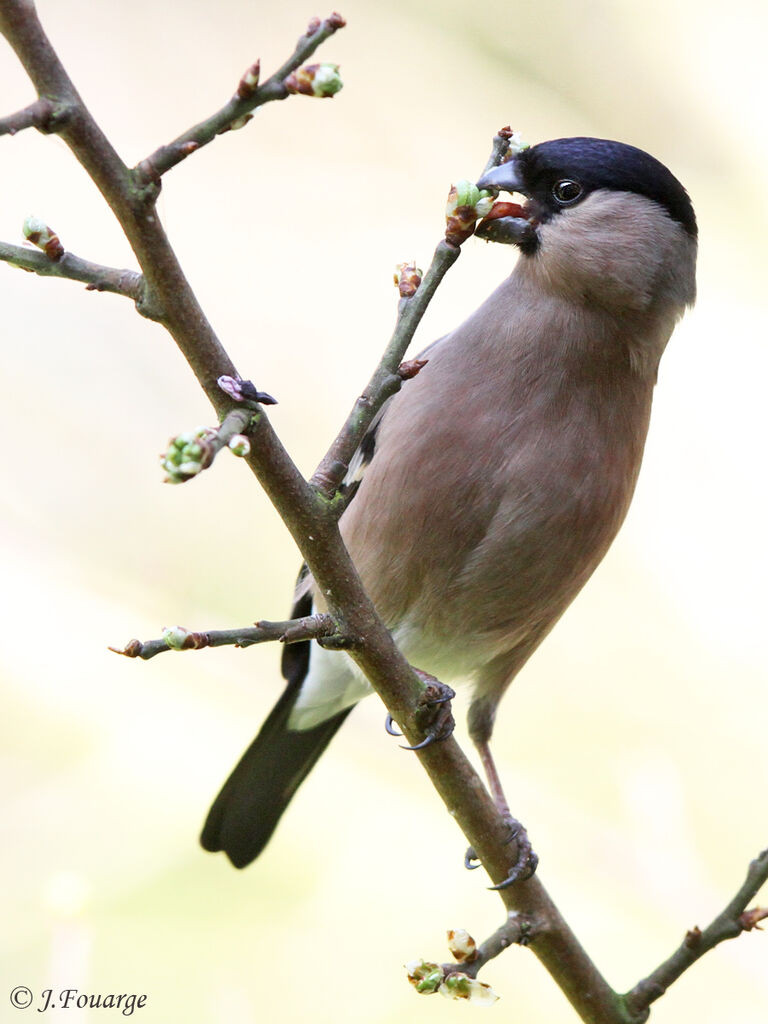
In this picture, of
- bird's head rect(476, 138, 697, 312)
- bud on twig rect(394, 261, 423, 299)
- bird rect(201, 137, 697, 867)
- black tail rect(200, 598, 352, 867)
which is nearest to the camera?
bud on twig rect(394, 261, 423, 299)

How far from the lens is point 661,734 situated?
4270 millimetres

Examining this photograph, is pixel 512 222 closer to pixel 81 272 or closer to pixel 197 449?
pixel 81 272

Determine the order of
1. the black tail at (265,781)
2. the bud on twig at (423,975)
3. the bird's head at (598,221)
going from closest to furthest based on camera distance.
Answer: the bud on twig at (423,975) → the bird's head at (598,221) → the black tail at (265,781)

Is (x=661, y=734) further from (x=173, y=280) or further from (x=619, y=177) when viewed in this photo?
(x=173, y=280)

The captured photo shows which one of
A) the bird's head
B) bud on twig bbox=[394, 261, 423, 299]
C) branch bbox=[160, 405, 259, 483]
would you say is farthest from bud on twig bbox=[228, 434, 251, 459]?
the bird's head

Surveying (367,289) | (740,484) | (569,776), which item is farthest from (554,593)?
(367,289)

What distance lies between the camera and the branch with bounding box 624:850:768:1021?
208cm

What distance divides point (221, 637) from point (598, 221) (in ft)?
5.63

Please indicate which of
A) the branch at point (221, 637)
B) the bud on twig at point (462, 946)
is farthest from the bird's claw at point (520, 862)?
the branch at point (221, 637)

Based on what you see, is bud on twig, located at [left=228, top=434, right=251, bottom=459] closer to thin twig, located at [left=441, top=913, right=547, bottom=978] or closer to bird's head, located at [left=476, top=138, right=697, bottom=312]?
thin twig, located at [left=441, top=913, right=547, bottom=978]

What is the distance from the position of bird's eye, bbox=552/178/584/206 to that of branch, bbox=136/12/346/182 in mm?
1680

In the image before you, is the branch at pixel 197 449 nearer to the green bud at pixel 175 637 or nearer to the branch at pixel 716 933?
the green bud at pixel 175 637

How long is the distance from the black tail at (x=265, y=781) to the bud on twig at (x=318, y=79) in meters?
2.21

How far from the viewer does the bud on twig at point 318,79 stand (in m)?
1.35
